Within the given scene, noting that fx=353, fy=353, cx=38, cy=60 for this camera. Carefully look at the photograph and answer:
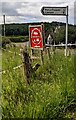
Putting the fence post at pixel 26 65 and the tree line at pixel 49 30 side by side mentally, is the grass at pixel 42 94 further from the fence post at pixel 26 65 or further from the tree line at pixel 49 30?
the tree line at pixel 49 30

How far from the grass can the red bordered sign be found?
75cm

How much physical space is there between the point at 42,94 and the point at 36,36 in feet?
7.30

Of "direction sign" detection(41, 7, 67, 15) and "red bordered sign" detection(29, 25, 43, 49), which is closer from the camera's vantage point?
"direction sign" detection(41, 7, 67, 15)

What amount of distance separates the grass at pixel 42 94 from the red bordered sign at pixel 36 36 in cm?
75

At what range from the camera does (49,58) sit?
5.82 m

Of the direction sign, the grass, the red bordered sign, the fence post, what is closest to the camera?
the grass

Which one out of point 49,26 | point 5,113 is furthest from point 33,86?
point 49,26

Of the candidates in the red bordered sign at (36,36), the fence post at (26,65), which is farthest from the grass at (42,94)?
the red bordered sign at (36,36)

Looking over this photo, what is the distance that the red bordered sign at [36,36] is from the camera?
232 inches

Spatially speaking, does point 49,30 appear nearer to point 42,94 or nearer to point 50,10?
point 50,10

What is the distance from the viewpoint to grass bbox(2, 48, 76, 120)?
11.9 ft

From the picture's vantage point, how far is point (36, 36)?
606cm

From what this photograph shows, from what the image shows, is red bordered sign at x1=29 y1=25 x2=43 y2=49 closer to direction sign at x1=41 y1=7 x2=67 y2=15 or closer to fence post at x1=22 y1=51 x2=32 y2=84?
direction sign at x1=41 y1=7 x2=67 y2=15

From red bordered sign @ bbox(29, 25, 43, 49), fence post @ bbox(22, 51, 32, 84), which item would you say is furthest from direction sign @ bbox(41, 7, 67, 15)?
fence post @ bbox(22, 51, 32, 84)
